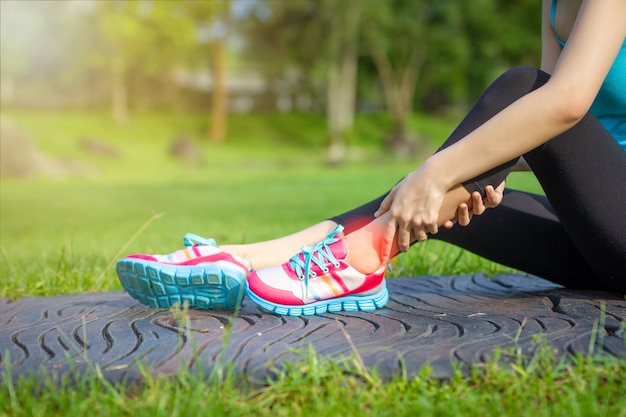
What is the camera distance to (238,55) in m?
24.8

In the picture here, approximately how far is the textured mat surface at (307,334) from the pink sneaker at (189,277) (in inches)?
1.8

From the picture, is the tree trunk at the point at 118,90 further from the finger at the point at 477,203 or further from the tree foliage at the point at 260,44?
the finger at the point at 477,203

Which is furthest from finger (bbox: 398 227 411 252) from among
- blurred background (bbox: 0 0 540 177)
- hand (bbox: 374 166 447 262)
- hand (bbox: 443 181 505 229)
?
blurred background (bbox: 0 0 540 177)

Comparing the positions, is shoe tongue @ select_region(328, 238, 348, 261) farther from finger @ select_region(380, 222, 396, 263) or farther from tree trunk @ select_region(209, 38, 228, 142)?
tree trunk @ select_region(209, 38, 228, 142)

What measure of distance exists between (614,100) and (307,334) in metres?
1.07

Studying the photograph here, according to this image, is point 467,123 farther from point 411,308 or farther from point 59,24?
point 59,24

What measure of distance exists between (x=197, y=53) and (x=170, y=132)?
13.4 feet

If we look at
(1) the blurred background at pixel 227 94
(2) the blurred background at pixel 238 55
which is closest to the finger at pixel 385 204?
(1) the blurred background at pixel 227 94

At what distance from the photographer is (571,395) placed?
1328mm

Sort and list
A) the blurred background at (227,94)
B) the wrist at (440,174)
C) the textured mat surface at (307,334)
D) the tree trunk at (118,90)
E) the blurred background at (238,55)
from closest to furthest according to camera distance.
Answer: the textured mat surface at (307,334) < the wrist at (440,174) < the blurred background at (227,94) < the blurred background at (238,55) < the tree trunk at (118,90)

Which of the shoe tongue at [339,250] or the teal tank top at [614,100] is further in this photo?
the shoe tongue at [339,250]

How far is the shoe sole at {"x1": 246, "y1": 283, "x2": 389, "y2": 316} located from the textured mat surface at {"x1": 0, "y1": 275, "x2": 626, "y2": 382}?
0.03 metres

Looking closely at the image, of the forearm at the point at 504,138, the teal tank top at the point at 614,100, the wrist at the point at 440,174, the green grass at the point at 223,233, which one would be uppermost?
the teal tank top at the point at 614,100

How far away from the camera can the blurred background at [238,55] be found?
66.8 ft
